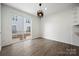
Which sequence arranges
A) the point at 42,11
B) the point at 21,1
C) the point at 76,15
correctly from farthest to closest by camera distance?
1. the point at 42,11
2. the point at 76,15
3. the point at 21,1

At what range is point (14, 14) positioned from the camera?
5.19 ft

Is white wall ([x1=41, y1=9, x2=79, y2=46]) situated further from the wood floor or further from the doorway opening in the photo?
the doorway opening

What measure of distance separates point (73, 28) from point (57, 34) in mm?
364

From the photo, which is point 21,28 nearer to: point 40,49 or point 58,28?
point 40,49

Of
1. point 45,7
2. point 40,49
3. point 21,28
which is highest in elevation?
point 45,7

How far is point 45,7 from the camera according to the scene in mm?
1542

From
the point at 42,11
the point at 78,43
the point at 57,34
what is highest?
the point at 42,11

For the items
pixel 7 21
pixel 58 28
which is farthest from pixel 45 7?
pixel 7 21

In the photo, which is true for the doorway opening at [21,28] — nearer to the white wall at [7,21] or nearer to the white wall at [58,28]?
the white wall at [7,21]

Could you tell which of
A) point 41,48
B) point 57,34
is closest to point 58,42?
point 57,34

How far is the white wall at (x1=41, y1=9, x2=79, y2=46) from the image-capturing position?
5.24 feet

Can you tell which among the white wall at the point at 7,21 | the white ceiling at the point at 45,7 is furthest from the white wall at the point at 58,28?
the white wall at the point at 7,21

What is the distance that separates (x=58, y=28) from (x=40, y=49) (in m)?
0.63

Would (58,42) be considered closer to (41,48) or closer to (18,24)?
(41,48)
